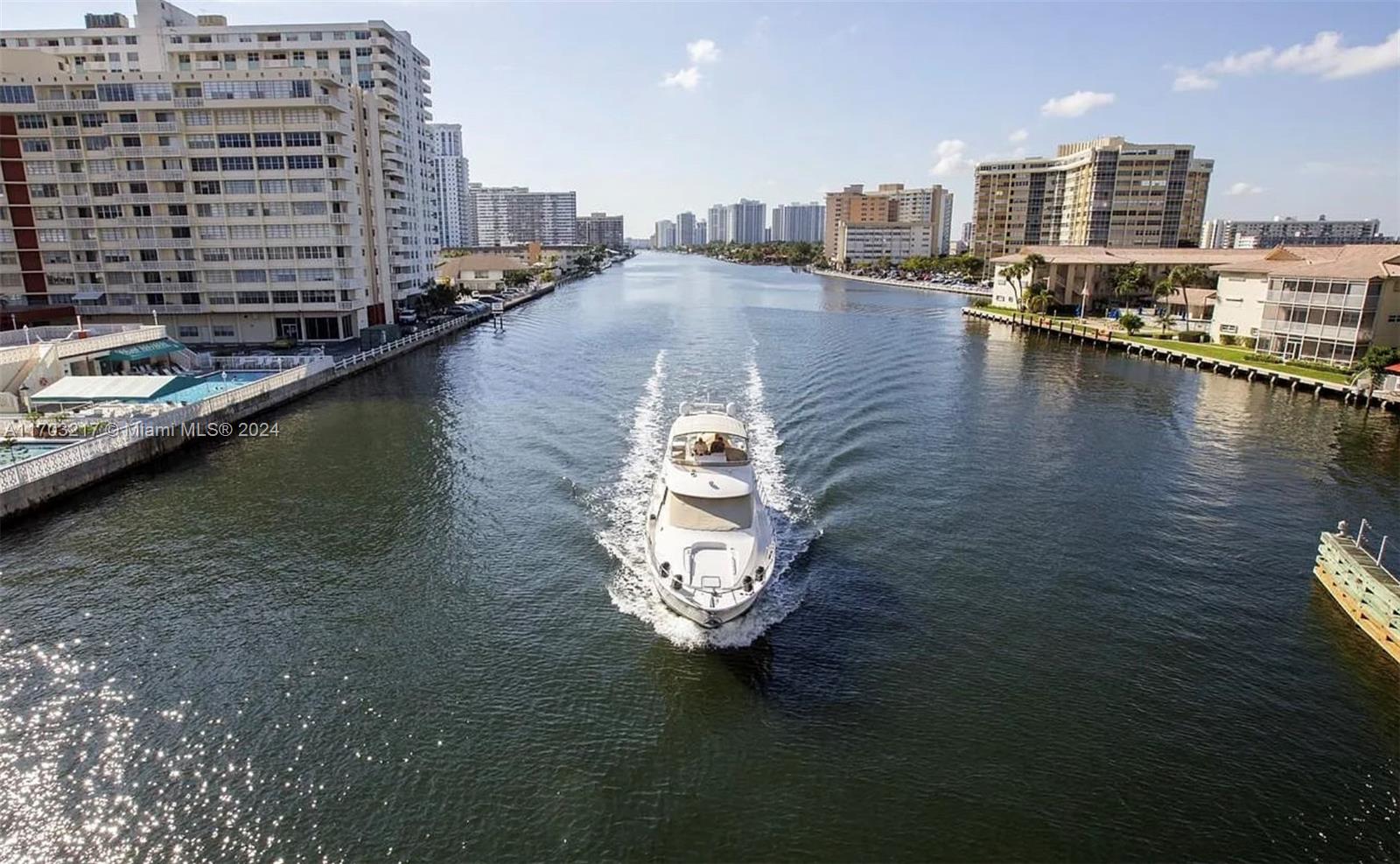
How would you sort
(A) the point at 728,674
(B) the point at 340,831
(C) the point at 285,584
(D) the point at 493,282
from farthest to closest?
1. (D) the point at 493,282
2. (C) the point at 285,584
3. (A) the point at 728,674
4. (B) the point at 340,831

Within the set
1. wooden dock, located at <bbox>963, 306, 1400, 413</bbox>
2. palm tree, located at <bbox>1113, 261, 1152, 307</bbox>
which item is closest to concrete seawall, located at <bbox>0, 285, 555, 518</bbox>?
wooden dock, located at <bbox>963, 306, 1400, 413</bbox>

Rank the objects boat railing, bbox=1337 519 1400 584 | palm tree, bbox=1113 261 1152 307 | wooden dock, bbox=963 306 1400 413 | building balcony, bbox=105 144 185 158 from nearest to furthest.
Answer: boat railing, bbox=1337 519 1400 584
wooden dock, bbox=963 306 1400 413
building balcony, bbox=105 144 185 158
palm tree, bbox=1113 261 1152 307

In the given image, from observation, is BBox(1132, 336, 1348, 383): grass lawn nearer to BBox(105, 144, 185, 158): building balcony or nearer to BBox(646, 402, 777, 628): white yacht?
BBox(646, 402, 777, 628): white yacht

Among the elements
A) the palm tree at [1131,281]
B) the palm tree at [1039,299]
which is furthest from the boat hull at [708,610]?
the palm tree at [1039,299]

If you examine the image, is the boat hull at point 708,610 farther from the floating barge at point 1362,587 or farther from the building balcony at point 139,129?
the building balcony at point 139,129

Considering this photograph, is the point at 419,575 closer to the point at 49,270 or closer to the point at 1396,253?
the point at 49,270

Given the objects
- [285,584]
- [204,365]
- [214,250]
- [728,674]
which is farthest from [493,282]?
[728,674]
